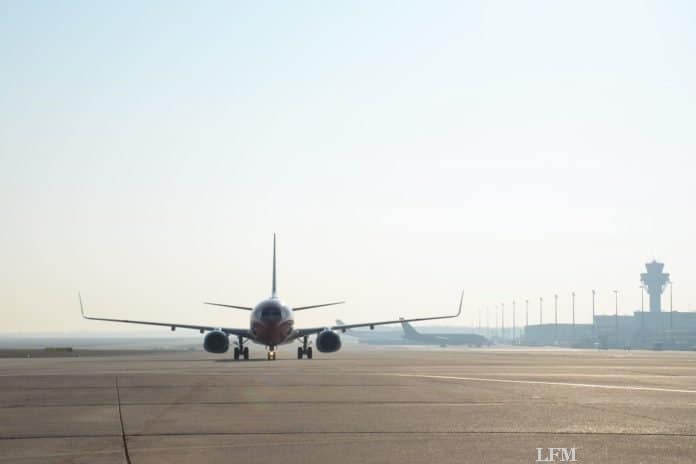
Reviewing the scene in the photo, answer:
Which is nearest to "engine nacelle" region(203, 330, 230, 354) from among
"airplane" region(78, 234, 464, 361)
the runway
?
"airplane" region(78, 234, 464, 361)

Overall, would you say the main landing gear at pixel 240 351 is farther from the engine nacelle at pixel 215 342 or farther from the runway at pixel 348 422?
the runway at pixel 348 422

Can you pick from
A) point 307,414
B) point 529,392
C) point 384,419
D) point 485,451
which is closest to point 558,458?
point 485,451

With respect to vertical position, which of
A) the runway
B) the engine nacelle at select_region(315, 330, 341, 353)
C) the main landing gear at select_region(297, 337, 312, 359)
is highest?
the runway

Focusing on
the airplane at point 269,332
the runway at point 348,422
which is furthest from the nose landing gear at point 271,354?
the runway at point 348,422

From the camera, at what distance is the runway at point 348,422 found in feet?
38.6

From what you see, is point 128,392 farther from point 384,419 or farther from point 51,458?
point 51,458

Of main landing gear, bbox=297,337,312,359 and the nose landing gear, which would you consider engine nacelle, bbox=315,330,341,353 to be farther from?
the nose landing gear

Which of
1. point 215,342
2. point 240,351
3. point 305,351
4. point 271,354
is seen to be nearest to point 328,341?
point 305,351

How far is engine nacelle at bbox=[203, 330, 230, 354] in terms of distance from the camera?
58.9 meters

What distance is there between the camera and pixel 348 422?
15312 mm

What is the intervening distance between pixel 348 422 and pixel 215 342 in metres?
44.6

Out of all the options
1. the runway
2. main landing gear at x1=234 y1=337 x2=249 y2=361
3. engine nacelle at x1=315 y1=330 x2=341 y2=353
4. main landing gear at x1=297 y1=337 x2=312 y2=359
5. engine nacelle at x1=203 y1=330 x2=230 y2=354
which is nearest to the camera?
the runway

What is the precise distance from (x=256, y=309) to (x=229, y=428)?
4217cm

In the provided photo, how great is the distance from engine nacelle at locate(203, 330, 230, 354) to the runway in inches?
1305
